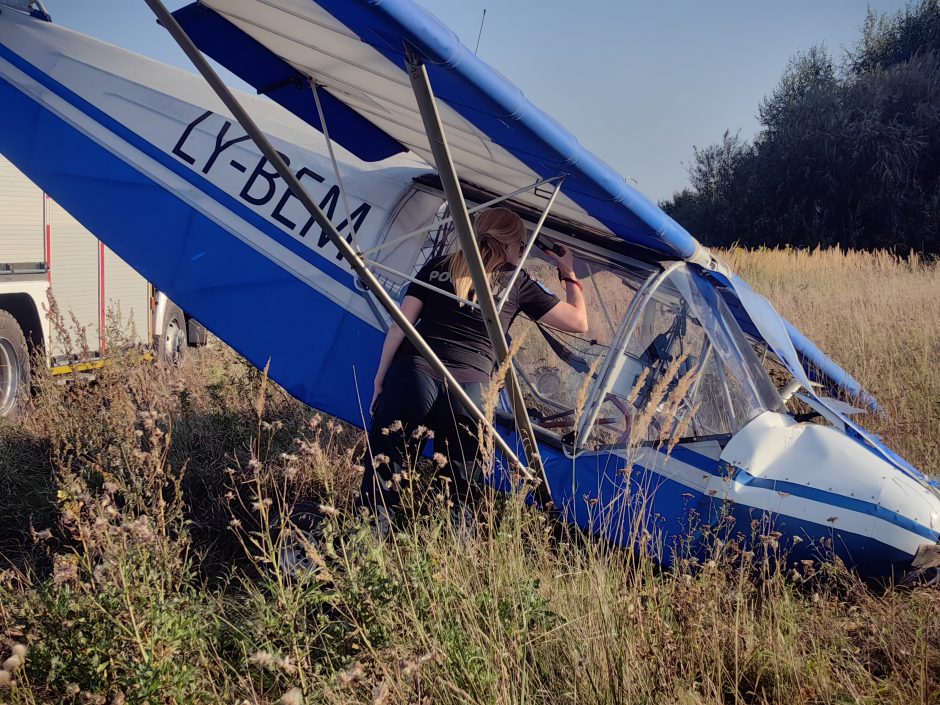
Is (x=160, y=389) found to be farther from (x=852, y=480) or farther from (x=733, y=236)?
(x=733, y=236)

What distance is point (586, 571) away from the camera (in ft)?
9.25

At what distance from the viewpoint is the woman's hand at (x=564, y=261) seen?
3977 mm

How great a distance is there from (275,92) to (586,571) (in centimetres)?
302

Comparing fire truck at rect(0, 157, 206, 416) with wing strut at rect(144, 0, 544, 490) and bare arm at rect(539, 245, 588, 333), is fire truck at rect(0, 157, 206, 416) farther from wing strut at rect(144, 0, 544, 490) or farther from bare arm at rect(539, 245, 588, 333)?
bare arm at rect(539, 245, 588, 333)

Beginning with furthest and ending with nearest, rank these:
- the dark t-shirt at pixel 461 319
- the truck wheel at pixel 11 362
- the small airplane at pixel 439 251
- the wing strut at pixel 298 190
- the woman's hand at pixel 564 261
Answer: the truck wheel at pixel 11 362 < the woman's hand at pixel 564 261 < the dark t-shirt at pixel 461 319 < the small airplane at pixel 439 251 < the wing strut at pixel 298 190

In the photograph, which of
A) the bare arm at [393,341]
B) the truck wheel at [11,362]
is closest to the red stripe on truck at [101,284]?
the truck wheel at [11,362]

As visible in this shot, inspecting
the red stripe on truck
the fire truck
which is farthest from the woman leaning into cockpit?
the red stripe on truck

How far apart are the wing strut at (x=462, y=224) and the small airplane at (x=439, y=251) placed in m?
0.01

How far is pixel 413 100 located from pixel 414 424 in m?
1.47

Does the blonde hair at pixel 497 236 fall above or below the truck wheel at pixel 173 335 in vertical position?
above

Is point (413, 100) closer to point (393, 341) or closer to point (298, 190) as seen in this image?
point (298, 190)

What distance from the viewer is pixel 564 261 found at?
160 inches

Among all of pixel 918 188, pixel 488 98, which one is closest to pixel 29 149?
pixel 488 98

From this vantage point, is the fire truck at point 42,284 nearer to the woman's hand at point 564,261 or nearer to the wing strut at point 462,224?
the woman's hand at point 564,261
